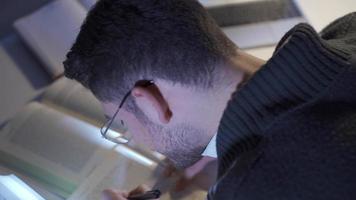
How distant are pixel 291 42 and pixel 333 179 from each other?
175mm

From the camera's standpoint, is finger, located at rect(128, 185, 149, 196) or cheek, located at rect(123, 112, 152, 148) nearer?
cheek, located at rect(123, 112, 152, 148)

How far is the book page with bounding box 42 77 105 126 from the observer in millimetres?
1069

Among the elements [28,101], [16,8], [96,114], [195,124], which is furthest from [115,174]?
[16,8]

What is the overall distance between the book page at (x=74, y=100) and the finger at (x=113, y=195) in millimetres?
254

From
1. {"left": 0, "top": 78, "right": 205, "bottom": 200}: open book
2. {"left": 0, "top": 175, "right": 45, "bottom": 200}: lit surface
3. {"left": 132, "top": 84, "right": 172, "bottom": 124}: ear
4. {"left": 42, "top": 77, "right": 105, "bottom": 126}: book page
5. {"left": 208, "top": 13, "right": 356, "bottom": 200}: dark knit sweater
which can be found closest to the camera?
{"left": 208, "top": 13, "right": 356, "bottom": 200}: dark knit sweater

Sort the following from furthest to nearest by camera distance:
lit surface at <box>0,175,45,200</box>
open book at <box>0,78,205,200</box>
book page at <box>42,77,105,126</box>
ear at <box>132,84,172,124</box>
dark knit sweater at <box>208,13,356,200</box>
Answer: book page at <box>42,77,105,126</box> < open book at <box>0,78,205,200</box> < lit surface at <box>0,175,45,200</box> < ear at <box>132,84,172,124</box> < dark knit sweater at <box>208,13,356,200</box>

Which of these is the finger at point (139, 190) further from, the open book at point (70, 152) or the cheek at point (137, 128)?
the cheek at point (137, 128)

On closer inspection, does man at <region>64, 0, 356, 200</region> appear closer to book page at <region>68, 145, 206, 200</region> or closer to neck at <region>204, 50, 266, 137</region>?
neck at <region>204, 50, 266, 137</region>

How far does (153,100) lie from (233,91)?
0.12 meters

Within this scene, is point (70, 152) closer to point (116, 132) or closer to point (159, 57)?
point (116, 132)

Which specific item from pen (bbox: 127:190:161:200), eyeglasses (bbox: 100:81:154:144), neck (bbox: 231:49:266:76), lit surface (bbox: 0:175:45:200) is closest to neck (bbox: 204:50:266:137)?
neck (bbox: 231:49:266:76)

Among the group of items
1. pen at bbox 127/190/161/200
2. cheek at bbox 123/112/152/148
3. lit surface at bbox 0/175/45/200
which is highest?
cheek at bbox 123/112/152/148

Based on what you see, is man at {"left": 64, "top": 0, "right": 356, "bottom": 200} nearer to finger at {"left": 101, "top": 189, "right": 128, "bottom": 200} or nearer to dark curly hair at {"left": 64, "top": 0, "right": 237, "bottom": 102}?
dark curly hair at {"left": 64, "top": 0, "right": 237, "bottom": 102}

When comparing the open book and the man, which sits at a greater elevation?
the man
